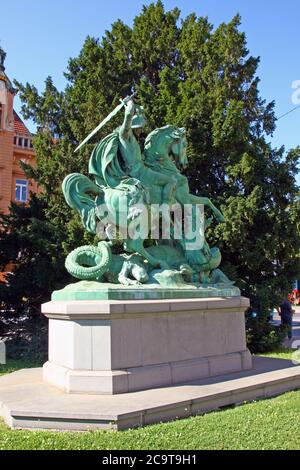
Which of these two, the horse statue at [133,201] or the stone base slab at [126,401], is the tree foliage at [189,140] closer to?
the horse statue at [133,201]

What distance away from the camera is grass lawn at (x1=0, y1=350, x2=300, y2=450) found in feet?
14.5

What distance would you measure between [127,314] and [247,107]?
10.7 m

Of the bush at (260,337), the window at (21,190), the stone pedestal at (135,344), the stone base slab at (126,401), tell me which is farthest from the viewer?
the window at (21,190)

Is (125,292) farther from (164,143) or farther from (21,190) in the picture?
(21,190)

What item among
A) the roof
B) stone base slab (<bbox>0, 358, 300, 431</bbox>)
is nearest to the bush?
stone base slab (<bbox>0, 358, 300, 431</bbox>)

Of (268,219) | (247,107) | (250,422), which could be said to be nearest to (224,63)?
(247,107)

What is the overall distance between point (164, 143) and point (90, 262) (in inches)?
99.8

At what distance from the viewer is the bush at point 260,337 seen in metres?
12.3

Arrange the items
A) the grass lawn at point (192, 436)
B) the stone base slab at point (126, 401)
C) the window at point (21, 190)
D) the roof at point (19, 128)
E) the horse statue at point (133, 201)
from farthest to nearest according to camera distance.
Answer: the roof at point (19, 128) < the window at point (21, 190) < the horse statue at point (133, 201) < the stone base slab at point (126, 401) < the grass lawn at point (192, 436)

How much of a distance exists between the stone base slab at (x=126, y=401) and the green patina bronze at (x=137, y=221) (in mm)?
1376

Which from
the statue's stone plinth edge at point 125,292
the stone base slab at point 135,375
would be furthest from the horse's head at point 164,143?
the stone base slab at point 135,375

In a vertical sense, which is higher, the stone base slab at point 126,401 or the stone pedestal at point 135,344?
the stone pedestal at point 135,344

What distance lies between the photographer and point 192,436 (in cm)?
467

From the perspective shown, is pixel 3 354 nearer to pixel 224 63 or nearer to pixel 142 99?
pixel 142 99
